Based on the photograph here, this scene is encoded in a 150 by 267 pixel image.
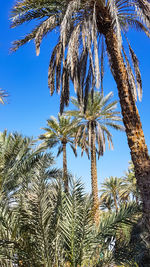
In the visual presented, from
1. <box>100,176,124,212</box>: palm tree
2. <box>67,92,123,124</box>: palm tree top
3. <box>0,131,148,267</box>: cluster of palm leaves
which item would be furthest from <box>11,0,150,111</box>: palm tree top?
<box>100,176,124,212</box>: palm tree

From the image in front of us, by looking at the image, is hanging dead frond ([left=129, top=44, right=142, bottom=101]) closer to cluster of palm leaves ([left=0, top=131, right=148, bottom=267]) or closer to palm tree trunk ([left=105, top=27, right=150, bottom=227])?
palm tree trunk ([left=105, top=27, right=150, bottom=227])

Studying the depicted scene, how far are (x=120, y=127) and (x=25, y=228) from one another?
1492cm

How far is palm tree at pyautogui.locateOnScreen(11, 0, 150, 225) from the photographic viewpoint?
18.3ft

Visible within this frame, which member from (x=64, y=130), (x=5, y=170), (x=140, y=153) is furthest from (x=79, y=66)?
(x=64, y=130)

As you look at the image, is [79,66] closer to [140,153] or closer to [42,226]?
[140,153]

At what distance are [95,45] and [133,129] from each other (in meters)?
2.58

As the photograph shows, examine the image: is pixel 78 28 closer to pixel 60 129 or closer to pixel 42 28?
pixel 42 28

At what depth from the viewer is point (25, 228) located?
143 inches

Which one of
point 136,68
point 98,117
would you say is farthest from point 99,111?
point 136,68

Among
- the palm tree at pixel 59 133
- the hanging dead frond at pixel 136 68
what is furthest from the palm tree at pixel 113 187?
the hanging dead frond at pixel 136 68

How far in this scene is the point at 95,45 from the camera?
243 inches

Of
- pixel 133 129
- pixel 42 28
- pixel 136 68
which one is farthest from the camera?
pixel 136 68

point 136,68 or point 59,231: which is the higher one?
point 136,68

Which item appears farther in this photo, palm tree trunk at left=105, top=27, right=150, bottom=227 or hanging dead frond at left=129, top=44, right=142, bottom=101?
hanging dead frond at left=129, top=44, right=142, bottom=101
